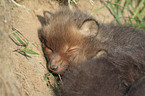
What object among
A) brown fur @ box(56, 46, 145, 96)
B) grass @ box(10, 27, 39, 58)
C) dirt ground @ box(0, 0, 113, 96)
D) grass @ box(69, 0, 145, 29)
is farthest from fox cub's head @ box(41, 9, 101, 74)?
grass @ box(69, 0, 145, 29)

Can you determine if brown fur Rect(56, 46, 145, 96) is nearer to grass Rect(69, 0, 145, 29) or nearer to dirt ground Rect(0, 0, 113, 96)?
dirt ground Rect(0, 0, 113, 96)

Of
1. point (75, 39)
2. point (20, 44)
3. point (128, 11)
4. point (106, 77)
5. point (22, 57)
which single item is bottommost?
point (128, 11)

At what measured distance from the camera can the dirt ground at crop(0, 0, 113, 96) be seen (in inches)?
83.4

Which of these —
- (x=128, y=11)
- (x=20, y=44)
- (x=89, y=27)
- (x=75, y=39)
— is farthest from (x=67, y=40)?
(x=128, y=11)

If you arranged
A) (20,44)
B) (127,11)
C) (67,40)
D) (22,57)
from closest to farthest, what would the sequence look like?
(22,57), (20,44), (67,40), (127,11)

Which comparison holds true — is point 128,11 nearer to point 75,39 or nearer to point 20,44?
point 75,39

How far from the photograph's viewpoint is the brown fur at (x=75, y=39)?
3.45 meters

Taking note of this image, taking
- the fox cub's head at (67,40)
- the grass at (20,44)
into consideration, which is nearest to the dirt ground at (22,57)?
the grass at (20,44)

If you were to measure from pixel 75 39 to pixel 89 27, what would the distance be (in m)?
0.37

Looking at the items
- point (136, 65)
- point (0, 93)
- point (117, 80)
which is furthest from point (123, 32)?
point (0, 93)

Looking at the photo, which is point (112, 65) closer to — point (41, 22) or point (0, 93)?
point (0, 93)

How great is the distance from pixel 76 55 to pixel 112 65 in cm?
97

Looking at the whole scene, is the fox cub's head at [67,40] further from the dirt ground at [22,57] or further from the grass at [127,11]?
the grass at [127,11]

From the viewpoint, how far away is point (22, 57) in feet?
9.72
